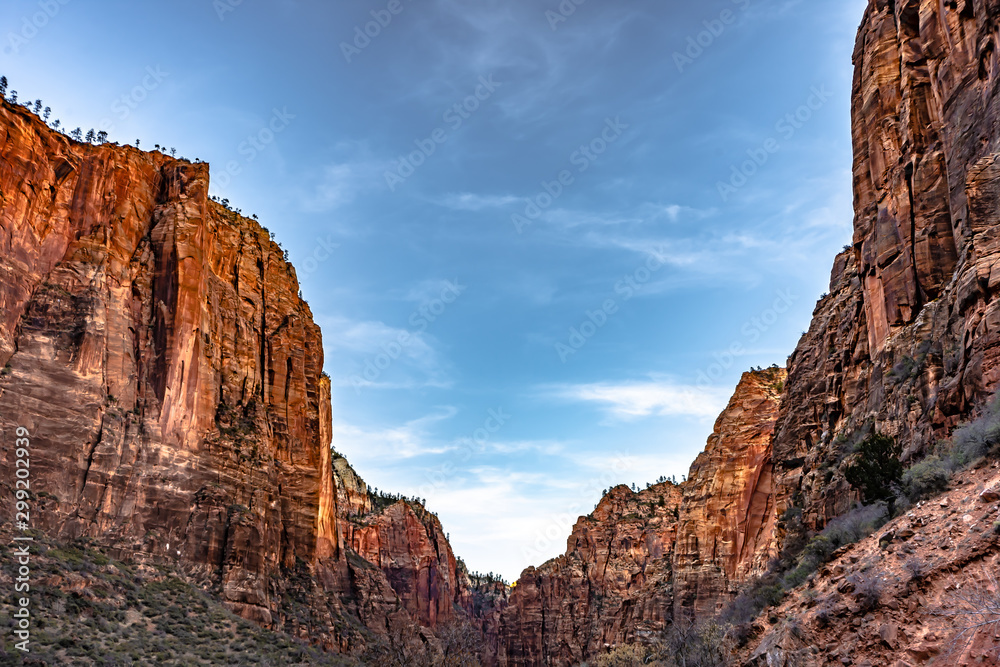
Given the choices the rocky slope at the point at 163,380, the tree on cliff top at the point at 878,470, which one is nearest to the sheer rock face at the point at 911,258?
the tree on cliff top at the point at 878,470

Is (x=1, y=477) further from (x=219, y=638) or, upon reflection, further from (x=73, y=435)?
(x=219, y=638)

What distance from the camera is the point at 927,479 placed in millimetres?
16391

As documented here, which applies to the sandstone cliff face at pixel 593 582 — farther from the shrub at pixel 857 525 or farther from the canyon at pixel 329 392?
the shrub at pixel 857 525

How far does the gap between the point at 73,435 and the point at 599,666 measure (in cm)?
4368

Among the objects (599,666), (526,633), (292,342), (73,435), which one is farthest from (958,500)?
(526,633)

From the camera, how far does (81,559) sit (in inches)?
1567

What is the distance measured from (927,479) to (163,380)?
50144 millimetres

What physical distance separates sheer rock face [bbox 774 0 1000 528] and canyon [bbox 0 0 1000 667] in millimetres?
114

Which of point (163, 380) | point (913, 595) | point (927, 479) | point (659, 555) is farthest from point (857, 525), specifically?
point (659, 555)

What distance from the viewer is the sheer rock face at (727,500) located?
61656 mm

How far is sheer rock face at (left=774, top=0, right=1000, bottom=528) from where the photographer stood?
19.6 meters

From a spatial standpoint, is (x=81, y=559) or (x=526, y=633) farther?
(x=526, y=633)

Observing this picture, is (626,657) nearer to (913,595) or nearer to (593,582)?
(913,595)

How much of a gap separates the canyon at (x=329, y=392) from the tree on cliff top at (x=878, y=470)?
665mm
